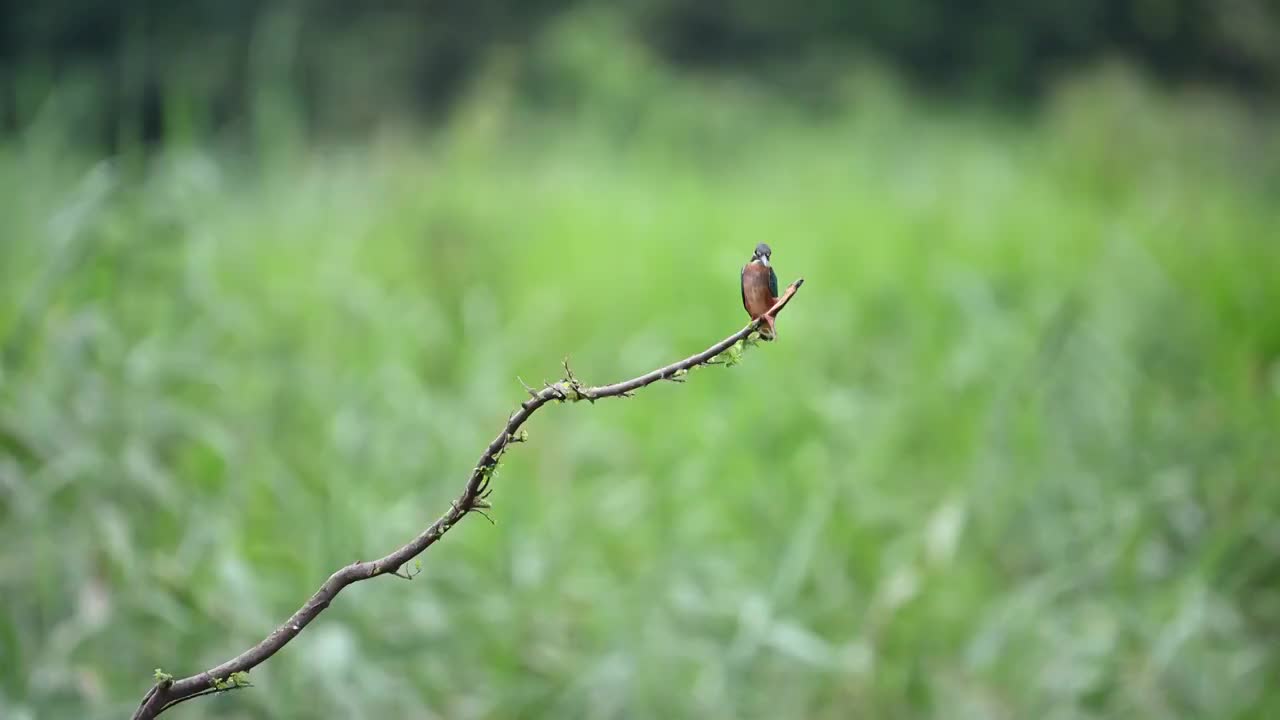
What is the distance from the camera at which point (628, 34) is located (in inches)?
373

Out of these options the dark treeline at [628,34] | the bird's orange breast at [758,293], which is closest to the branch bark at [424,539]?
the bird's orange breast at [758,293]

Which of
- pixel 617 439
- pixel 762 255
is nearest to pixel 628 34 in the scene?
pixel 617 439

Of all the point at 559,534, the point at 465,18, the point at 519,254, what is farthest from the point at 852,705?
the point at 465,18

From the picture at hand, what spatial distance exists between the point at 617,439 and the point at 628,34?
685cm

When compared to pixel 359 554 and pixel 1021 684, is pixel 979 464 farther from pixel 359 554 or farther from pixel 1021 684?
pixel 359 554

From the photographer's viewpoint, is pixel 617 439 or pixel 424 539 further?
pixel 617 439

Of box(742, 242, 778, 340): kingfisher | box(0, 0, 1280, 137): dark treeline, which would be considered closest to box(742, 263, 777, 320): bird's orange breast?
box(742, 242, 778, 340): kingfisher

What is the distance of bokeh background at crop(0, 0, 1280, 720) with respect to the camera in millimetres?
2135

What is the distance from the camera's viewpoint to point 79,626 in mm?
1869

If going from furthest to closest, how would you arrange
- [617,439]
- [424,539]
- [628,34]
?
1. [628,34]
2. [617,439]
3. [424,539]

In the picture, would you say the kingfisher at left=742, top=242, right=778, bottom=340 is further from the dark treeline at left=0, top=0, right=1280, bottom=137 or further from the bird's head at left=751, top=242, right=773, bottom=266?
the dark treeline at left=0, top=0, right=1280, bottom=137

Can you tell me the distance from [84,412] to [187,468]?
37 centimetres

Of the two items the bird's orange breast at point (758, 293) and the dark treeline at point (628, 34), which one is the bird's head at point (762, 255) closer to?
the bird's orange breast at point (758, 293)

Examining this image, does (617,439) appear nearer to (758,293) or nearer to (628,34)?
(758,293)
